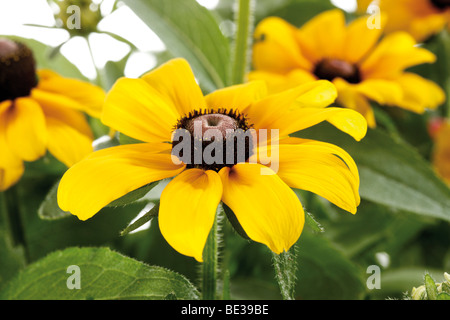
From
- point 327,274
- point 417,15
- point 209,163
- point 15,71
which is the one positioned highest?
point 417,15

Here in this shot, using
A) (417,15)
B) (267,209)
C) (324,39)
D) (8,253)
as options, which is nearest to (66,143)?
(8,253)

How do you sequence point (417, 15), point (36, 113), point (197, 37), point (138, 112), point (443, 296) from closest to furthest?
point (443, 296) → point (138, 112) → point (36, 113) → point (197, 37) → point (417, 15)

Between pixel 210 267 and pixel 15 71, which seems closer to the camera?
pixel 210 267

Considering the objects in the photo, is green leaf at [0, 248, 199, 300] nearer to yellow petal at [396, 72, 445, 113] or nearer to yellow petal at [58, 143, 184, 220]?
yellow petal at [58, 143, 184, 220]

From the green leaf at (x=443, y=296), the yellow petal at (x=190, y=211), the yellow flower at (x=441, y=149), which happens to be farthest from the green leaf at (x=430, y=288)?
the yellow flower at (x=441, y=149)

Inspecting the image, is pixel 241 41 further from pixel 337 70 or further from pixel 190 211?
pixel 190 211
